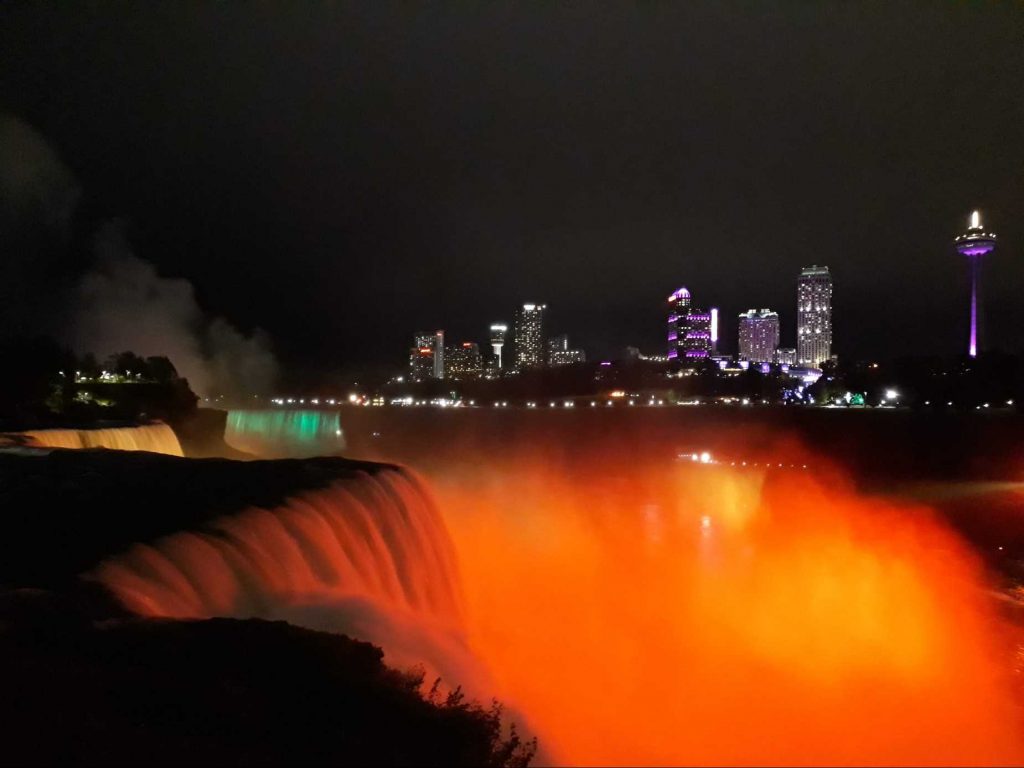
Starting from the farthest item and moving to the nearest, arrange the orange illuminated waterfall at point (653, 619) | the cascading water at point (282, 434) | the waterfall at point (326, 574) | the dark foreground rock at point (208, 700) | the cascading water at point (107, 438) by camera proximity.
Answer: the cascading water at point (282, 434)
the cascading water at point (107, 438)
the orange illuminated waterfall at point (653, 619)
the waterfall at point (326, 574)
the dark foreground rock at point (208, 700)

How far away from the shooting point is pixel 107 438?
18266mm

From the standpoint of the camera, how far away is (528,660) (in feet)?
36.0

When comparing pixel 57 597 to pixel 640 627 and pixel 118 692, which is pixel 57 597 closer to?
pixel 118 692

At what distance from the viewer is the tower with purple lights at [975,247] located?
100312 millimetres

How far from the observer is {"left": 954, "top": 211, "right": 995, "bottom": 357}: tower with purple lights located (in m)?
100

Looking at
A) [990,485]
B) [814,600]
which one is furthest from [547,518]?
[990,485]

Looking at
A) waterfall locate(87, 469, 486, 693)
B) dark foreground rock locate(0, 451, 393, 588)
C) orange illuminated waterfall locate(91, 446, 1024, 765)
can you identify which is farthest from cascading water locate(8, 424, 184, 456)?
orange illuminated waterfall locate(91, 446, 1024, 765)

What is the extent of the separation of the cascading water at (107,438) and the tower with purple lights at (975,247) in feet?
367

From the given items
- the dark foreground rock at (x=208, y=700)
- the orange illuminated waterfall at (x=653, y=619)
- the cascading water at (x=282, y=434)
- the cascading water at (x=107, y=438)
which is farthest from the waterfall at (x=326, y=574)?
the cascading water at (x=282, y=434)

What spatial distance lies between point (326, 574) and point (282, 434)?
1596 inches

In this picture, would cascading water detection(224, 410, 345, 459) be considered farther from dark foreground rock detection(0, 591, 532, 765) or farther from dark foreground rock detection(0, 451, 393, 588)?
dark foreground rock detection(0, 591, 532, 765)

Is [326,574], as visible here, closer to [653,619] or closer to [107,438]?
[653,619]

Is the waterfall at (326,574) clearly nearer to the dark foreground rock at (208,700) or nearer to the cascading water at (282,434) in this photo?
the dark foreground rock at (208,700)

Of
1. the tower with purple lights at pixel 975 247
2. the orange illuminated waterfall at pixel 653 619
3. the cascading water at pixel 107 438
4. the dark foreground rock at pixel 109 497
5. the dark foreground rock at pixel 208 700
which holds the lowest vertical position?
the orange illuminated waterfall at pixel 653 619
